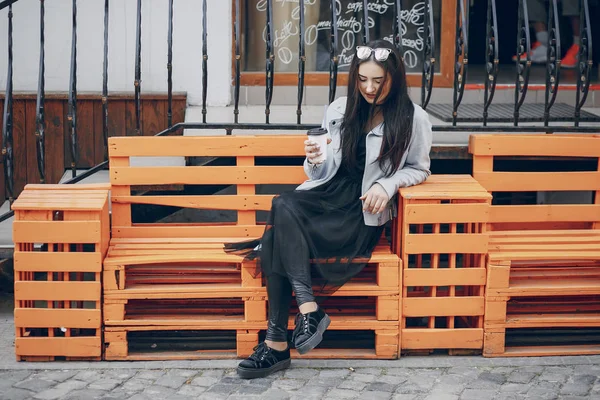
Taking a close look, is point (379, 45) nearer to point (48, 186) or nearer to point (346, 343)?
point (346, 343)

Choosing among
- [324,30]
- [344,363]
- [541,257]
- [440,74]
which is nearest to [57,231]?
[344,363]

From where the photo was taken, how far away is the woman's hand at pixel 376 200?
175 inches

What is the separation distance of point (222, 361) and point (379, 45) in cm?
180

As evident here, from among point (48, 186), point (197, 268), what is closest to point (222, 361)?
point (197, 268)

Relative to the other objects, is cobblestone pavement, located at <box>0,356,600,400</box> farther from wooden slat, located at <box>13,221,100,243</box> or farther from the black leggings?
wooden slat, located at <box>13,221,100,243</box>

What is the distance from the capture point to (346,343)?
4730mm

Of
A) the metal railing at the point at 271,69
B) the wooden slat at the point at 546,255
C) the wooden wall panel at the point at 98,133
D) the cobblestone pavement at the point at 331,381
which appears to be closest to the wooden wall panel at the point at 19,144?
the wooden wall panel at the point at 98,133

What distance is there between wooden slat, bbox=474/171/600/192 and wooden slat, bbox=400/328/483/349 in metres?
0.89

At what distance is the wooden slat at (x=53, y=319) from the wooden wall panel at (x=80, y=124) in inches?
84.3

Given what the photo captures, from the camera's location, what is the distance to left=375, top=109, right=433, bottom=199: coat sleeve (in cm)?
459

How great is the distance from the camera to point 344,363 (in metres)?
4.48

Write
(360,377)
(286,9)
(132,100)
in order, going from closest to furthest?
(360,377)
(132,100)
(286,9)

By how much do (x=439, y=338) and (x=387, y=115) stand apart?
1.18m

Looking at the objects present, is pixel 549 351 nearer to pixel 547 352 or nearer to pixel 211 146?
pixel 547 352
